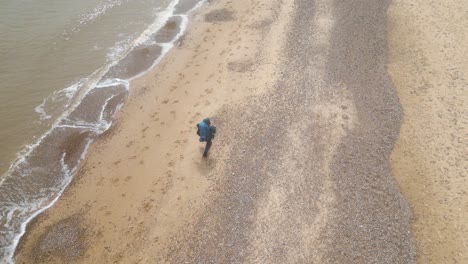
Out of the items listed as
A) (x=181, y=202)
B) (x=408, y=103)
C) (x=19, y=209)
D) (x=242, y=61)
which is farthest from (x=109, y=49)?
(x=408, y=103)

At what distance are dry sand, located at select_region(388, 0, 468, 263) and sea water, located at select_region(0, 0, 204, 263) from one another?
14.0 m

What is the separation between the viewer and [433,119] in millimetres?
17422

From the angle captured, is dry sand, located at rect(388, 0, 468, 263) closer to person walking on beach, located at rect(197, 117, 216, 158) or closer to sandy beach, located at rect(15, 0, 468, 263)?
sandy beach, located at rect(15, 0, 468, 263)

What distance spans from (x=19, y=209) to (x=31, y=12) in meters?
17.3

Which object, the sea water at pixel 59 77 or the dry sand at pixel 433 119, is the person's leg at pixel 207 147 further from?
the dry sand at pixel 433 119

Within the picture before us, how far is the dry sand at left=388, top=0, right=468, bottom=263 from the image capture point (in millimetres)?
13305

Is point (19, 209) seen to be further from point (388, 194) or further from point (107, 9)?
point (107, 9)

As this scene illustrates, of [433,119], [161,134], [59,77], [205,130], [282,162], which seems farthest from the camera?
[59,77]

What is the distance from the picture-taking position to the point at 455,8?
2478 cm

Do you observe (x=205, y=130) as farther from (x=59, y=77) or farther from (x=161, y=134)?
(x=59, y=77)

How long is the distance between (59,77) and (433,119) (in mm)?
19825

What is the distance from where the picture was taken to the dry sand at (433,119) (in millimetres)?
13305

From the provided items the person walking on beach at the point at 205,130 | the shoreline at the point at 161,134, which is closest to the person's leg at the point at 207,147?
the person walking on beach at the point at 205,130

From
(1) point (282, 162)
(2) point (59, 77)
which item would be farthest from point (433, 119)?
(2) point (59, 77)
